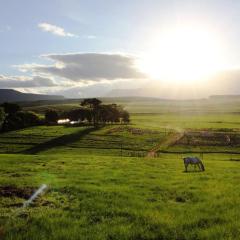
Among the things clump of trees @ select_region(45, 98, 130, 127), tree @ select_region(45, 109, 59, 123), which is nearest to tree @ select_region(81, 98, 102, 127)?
clump of trees @ select_region(45, 98, 130, 127)

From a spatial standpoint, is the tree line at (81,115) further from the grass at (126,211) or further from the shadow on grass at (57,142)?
the grass at (126,211)

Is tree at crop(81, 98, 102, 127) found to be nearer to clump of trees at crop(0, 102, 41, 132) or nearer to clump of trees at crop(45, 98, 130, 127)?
clump of trees at crop(45, 98, 130, 127)

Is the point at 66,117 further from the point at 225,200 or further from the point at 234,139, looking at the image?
the point at 225,200

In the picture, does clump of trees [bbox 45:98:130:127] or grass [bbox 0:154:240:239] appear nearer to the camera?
grass [bbox 0:154:240:239]

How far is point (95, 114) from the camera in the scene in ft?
527

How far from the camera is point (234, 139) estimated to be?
106 metres

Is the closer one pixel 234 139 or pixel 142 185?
pixel 142 185

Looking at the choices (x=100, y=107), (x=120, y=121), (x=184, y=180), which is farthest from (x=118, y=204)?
(x=120, y=121)

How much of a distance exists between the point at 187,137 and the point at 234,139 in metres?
12.2

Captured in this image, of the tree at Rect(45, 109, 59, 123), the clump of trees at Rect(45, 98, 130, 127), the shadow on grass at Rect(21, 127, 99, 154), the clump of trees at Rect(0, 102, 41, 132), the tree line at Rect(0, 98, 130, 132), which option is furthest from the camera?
the tree at Rect(45, 109, 59, 123)

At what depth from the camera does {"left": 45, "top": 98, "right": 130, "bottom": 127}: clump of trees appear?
158500mm

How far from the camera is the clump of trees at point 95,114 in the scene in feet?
520

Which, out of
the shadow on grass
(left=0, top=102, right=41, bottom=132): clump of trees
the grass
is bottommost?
the shadow on grass

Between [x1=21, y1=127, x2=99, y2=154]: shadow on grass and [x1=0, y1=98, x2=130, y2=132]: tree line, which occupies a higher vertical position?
[x1=0, y1=98, x2=130, y2=132]: tree line
